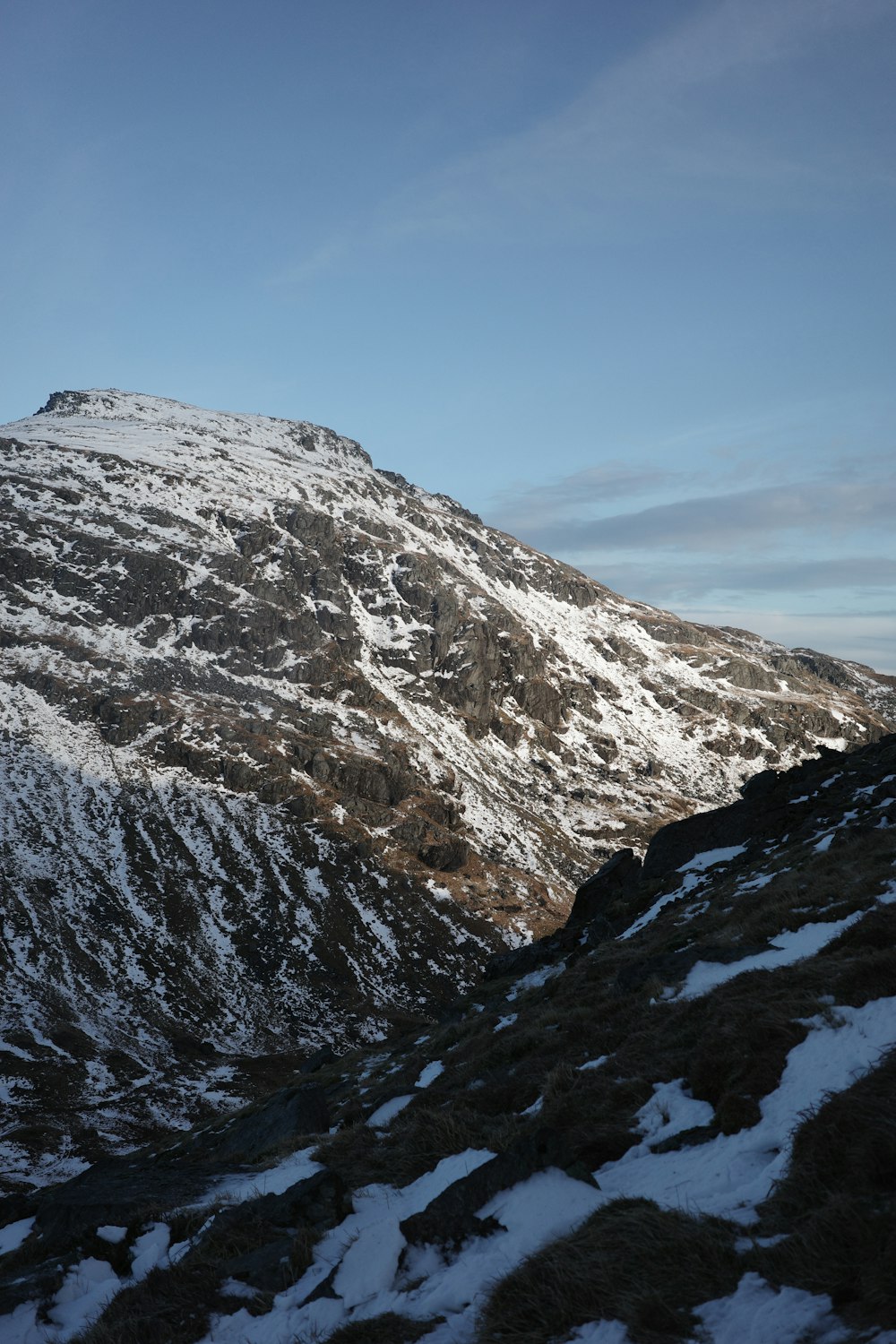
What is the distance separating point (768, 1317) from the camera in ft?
14.2

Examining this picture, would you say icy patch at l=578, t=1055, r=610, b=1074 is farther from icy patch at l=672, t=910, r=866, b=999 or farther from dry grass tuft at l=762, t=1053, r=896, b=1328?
dry grass tuft at l=762, t=1053, r=896, b=1328

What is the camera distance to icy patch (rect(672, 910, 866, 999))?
11344 millimetres

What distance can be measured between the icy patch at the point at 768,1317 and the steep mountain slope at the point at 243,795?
142 feet

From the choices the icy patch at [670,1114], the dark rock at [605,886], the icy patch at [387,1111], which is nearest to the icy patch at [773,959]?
the icy patch at [670,1114]

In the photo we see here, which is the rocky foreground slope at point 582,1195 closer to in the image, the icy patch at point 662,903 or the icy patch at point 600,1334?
the icy patch at point 600,1334

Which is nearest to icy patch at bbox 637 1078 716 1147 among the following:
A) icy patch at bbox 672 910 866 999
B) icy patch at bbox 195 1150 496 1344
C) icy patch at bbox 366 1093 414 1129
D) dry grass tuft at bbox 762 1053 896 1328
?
icy patch at bbox 195 1150 496 1344

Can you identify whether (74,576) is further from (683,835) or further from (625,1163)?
(625,1163)

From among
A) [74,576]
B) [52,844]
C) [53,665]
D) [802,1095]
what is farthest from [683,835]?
[74,576]

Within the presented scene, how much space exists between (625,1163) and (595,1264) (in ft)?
7.69

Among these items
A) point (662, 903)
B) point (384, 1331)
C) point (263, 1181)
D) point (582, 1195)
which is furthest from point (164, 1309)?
point (662, 903)

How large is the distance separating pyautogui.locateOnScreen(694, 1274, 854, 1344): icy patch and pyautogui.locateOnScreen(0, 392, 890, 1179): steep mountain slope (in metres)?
43.4

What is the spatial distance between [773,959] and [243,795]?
108 meters

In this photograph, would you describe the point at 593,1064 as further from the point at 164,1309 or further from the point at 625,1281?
the point at 164,1309

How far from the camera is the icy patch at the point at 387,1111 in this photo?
12.8m
